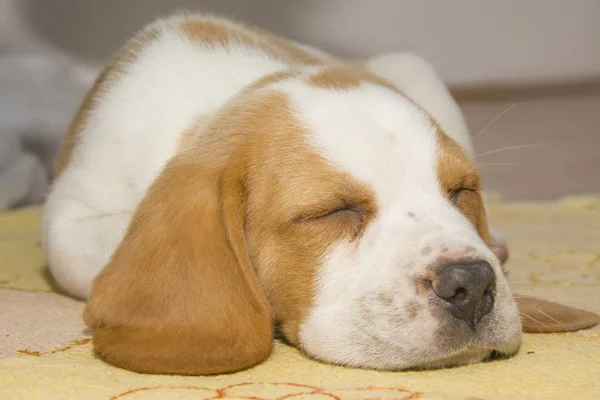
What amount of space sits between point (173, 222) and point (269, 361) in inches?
17.0

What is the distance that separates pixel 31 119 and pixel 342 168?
4.28 m

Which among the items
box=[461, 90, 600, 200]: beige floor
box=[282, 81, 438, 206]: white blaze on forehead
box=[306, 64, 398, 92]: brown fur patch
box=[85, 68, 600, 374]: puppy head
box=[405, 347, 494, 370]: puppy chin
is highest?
box=[306, 64, 398, 92]: brown fur patch

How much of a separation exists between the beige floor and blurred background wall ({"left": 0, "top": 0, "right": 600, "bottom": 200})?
2cm

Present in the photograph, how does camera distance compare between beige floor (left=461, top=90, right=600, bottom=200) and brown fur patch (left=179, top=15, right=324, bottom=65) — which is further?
beige floor (left=461, top=90, right=600, bottom=200)

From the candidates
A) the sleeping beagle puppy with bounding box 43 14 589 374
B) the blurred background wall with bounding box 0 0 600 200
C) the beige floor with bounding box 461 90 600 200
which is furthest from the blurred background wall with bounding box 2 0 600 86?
the sleeping beagle puppy with bounding box 43 14 589 374

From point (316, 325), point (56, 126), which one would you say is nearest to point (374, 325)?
Answer: point (316, 325)

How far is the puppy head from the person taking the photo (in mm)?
2457

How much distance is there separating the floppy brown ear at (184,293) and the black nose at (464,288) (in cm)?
48

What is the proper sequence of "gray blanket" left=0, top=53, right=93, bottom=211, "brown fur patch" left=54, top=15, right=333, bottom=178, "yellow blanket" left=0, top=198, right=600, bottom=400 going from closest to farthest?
"yellow blanket" left=0, top=198, right=600, bottom=400 → "brown fur patch" left=54, top=15, right=333, bottom=178 → "gray blanket" left=0, top=53, right=93, bottom=211

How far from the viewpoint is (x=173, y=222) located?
2699mm

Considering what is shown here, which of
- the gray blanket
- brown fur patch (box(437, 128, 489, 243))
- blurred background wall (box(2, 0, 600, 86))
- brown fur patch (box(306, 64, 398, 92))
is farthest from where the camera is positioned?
blurred background wall (box(2, 0, 600, 86))

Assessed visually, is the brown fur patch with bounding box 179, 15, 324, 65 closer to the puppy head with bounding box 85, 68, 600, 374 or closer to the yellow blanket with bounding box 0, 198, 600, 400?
the puppy head with bounding box 85, 68, 600, 374

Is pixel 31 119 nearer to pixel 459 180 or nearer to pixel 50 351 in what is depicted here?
pixel 50 351

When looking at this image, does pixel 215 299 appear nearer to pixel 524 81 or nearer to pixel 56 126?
pixel 56 126
